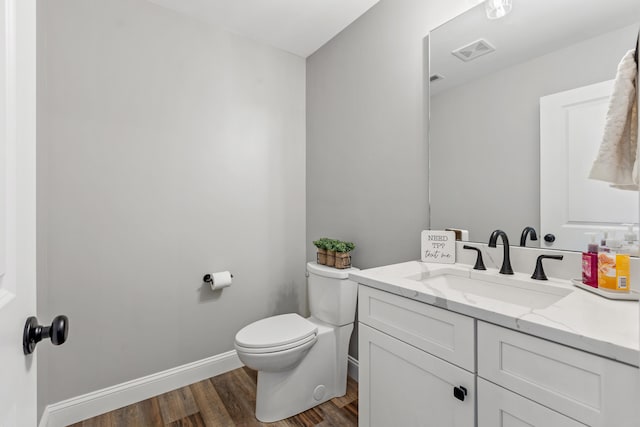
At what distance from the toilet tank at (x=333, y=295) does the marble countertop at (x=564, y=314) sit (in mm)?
642

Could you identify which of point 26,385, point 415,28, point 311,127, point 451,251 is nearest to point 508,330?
point 451,251

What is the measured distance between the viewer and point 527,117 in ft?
4.01

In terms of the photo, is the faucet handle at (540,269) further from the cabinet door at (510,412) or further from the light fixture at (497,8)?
the light fixture at (497,8)

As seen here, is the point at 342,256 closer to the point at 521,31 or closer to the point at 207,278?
the point at 207,278

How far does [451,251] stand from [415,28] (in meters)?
1.21

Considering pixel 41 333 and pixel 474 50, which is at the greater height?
pixel 474 50

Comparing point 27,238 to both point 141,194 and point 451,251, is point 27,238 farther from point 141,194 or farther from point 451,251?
point 451,251

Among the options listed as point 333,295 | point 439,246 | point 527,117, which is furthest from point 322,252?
point 527,117

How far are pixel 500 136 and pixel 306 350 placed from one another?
1.43m

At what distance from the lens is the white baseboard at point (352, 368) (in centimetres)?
198

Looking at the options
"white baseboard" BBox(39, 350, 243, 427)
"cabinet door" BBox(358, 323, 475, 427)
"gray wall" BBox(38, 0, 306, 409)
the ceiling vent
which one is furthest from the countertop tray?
"white baseboard" BBox(39, 350, 243, 427)

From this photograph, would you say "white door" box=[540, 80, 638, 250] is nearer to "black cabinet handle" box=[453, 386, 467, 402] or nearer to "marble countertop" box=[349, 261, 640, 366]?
"marble countertop" box=[349, 261, 640, 366]

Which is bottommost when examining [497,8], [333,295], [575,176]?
[333,295]

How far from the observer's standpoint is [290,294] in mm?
2426
